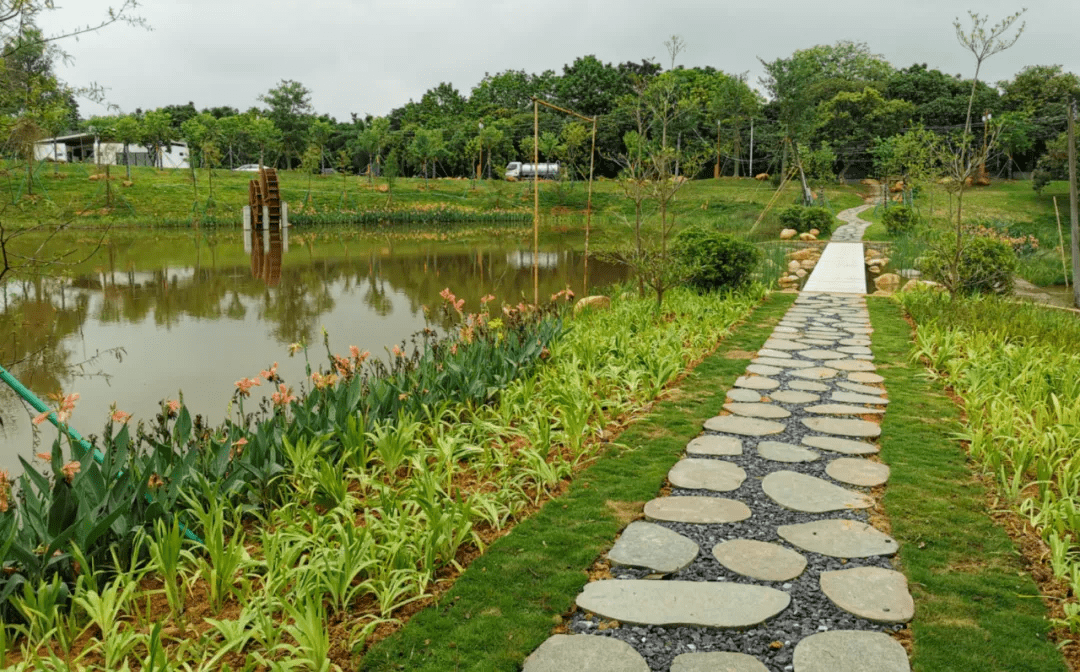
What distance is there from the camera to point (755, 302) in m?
8.40

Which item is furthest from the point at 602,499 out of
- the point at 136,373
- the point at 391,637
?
the point at 136,373

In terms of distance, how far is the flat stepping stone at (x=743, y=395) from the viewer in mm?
4496

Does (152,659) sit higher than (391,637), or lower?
higher

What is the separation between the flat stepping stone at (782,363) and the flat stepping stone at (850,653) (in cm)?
344

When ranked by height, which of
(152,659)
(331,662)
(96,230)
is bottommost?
(331,662)

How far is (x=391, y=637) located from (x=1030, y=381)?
4.18 meters

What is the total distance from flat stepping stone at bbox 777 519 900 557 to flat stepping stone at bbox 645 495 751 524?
0.19 meters

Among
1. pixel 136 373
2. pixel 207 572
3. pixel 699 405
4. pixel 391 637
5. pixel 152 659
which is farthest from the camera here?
pixel 136 373

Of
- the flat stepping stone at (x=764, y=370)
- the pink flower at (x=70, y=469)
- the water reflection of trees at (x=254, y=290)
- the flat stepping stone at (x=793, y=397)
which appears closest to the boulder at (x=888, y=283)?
the water reflection of trees at (x=254, y=290)

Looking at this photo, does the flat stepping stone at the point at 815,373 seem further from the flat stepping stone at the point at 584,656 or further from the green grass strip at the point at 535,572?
the flat stepping stone at the point at 584,656

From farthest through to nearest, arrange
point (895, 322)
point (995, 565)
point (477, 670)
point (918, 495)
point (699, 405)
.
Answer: point (895, 322)
point (699, 405)
point (918, 495)
point (995, 565)
point (477, 670)

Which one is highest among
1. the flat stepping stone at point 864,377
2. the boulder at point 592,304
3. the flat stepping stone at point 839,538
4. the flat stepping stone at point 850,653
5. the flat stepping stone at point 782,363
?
the boulder at point 592,304

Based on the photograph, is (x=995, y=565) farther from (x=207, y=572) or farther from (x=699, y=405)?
(x=207, y=572)

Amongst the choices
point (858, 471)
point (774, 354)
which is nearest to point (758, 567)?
point (858, 471)
